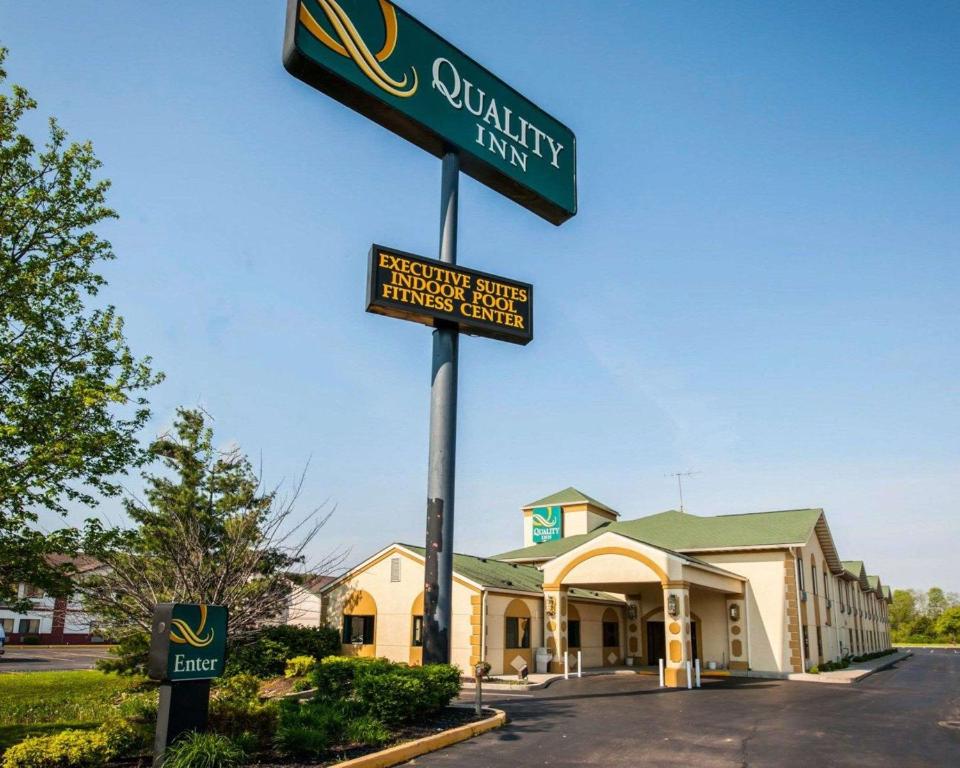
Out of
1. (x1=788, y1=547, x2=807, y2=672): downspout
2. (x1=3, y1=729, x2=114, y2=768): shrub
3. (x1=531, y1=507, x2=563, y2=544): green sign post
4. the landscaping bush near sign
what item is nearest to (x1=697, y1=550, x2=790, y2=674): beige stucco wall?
(x1=788, y1=547, x2=807, y2=672): downspout

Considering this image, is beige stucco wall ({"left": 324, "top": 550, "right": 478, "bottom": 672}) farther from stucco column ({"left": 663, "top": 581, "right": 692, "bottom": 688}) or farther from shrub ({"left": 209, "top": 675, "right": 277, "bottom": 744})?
shrub ({"left": 209, "top": 675, "right": 277, "bottom": 744})

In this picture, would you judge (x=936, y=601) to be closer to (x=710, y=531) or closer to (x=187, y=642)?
(x=710, y=531)

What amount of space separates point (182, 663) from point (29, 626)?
60.2 metres

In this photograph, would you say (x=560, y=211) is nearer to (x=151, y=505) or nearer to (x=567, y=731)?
(x=567, y=731)

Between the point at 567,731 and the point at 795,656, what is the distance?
21.2 meters

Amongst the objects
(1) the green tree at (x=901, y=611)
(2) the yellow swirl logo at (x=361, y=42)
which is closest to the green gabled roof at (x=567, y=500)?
(2) the yellow swirl logo at (x=361, y=42)

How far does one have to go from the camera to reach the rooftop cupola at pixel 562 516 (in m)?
43.2

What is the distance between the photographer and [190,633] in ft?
32.4

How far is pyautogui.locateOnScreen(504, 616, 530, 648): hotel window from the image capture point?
29.6 m

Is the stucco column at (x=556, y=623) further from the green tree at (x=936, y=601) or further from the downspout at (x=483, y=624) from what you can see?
the green tree at (x=936, y=601)

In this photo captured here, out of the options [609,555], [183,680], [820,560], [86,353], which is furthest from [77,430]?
[820,560]

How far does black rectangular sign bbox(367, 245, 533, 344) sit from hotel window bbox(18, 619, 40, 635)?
57.2m

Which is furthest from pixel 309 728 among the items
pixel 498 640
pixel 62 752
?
pixel 498 640

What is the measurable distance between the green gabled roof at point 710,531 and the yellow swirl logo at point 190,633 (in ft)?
75.9
